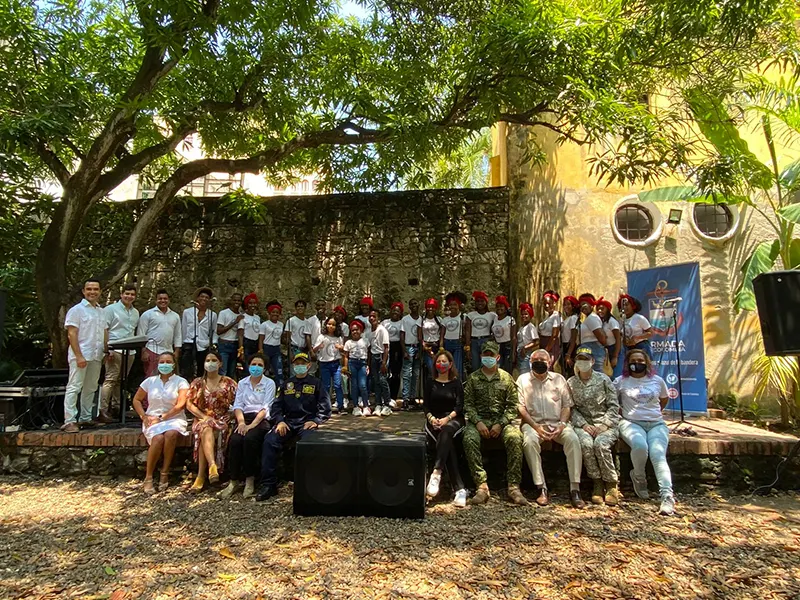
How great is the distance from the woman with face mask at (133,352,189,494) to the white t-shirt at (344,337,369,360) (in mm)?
2416

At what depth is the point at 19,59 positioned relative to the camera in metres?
7.04

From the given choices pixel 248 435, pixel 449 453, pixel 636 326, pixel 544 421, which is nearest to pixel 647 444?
pixel 544 421

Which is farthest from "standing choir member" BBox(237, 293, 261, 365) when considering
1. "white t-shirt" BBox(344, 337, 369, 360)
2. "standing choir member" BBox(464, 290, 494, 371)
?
"standing choir member" BBox(464, 290, 494, 371)

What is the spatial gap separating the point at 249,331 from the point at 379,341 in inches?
76.4

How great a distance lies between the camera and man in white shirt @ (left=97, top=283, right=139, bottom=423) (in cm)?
660

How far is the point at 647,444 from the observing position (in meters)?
5.01

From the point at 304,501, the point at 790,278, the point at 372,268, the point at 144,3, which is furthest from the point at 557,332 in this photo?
the point at 144,3

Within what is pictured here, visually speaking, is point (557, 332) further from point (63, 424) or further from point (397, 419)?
point (63, 424)

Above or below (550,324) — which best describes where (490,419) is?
below

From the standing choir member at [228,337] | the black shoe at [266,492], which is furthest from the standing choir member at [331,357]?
the black shoe at [266,492]

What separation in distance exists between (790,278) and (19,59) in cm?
908

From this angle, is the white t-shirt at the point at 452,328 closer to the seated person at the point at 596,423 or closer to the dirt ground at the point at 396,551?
the seated person at the point at 596,423

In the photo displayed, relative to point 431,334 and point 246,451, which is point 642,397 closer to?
point 431,334

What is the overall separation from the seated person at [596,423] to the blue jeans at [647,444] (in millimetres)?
124
